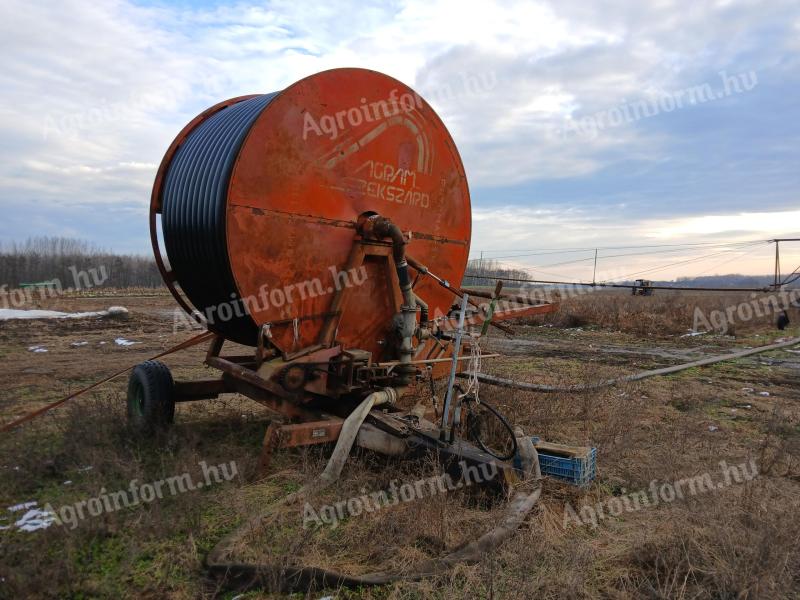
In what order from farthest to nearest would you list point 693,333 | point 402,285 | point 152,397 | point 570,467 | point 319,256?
1. point 693,333
2. point 152,397
3. point 402,285
4. point 319,256
5. point 570,467

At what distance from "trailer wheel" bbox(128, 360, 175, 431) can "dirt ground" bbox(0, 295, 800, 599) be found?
20 centimetres

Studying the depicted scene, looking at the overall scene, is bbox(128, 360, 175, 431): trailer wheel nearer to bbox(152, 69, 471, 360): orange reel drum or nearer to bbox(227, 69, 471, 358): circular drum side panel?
bbox(152, 69, 471, 360): orange reel drum

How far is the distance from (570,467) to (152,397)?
427 cm

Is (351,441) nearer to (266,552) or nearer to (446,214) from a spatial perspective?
(266,552)

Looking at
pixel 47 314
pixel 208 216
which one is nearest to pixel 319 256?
pixel 208 216

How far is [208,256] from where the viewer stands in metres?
4.86

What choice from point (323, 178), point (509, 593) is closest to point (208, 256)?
point (323, 178)

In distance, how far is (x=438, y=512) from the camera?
3.86 metres

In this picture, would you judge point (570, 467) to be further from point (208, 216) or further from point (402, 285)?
point (208, 216)

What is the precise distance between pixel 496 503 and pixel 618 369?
25.9 feet

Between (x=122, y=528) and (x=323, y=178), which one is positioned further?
(x=323, y=178)

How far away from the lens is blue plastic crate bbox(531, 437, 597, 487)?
15.0 ft

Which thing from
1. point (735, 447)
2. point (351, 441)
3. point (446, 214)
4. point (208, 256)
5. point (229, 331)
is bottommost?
point (735, 447)

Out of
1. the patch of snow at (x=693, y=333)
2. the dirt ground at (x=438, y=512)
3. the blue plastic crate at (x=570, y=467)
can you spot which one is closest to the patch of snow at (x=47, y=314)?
the dirt ground at (x=438, y=512)
